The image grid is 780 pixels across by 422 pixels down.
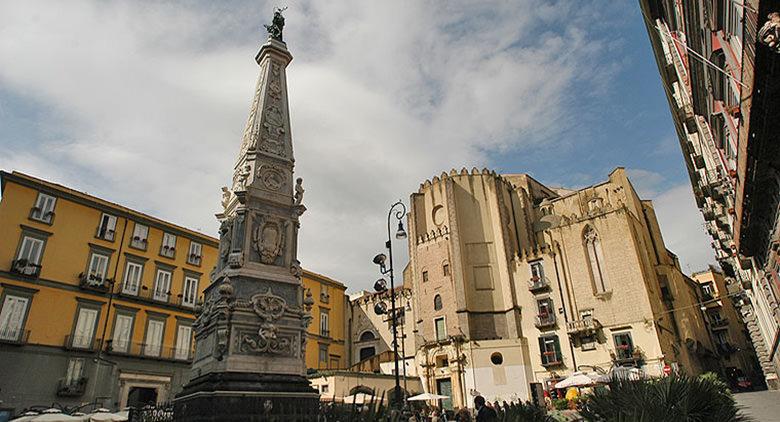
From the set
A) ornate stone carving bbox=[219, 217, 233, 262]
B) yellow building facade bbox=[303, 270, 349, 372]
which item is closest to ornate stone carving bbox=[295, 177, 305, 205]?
ornate stone carving bbox=[219, 217, 233, 262]

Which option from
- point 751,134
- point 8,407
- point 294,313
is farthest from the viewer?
point 8,407

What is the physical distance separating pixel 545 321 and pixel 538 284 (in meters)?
2.81

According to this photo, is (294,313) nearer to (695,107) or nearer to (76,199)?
(695,107)

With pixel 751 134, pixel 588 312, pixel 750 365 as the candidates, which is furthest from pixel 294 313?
pixel 750 365

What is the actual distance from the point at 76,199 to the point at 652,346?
36.4m

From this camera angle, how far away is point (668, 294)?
104 feet

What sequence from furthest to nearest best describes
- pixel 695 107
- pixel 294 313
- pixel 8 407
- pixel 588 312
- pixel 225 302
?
pixel 588 312 → pixel 8 407 → pixel 695 107 → pixel 294 313 → pixel 225 302

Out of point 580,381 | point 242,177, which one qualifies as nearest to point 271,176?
point 242,177

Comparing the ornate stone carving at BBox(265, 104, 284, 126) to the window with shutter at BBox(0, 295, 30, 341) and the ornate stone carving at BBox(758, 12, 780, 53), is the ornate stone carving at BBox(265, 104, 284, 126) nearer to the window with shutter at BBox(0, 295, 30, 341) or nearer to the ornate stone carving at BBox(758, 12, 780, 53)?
the ornate stone carving at BBox(758, 12, 780, 53)

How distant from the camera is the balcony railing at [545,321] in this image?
102 feet

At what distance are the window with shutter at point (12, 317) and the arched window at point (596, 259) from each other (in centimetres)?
3453

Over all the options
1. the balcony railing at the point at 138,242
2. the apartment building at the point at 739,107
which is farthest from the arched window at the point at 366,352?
the apartment building at the point at 739,107

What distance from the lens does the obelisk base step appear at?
306 inches

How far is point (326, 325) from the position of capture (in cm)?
3972
